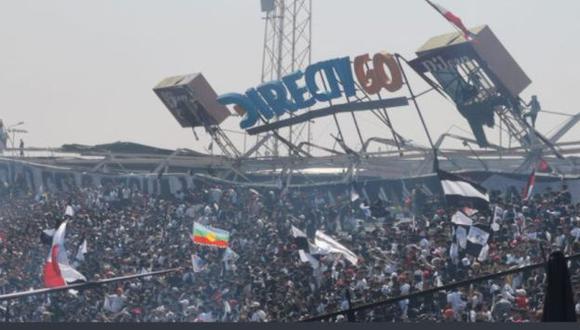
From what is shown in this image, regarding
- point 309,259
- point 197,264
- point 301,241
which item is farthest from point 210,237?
point 309,259

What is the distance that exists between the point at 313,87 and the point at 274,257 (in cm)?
705

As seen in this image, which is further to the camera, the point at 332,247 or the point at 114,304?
the point at 114,304

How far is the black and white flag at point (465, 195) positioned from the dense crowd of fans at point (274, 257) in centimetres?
26

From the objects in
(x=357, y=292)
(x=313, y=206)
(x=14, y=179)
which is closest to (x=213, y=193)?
(x=313, y=206)

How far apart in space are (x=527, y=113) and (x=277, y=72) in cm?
1239

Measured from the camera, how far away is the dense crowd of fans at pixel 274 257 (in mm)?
15502

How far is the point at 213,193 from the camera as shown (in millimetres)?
28828

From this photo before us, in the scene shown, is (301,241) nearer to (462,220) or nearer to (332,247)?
(332,247)

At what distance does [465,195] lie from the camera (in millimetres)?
17406

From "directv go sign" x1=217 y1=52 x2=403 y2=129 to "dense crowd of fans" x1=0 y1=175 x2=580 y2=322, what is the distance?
2.12 metres

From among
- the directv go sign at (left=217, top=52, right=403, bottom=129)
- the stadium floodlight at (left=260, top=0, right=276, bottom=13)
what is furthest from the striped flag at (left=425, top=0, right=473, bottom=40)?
the stadium floodlight at (left=260, top=0, right=276, bottom=13)

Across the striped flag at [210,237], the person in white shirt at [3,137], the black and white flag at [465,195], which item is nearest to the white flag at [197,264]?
the striped flag at [210,237]

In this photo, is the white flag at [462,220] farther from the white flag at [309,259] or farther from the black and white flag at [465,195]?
the white flag at [309,259]

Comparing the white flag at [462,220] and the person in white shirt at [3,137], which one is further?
the person in white shirt at [3,137]
